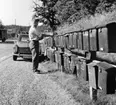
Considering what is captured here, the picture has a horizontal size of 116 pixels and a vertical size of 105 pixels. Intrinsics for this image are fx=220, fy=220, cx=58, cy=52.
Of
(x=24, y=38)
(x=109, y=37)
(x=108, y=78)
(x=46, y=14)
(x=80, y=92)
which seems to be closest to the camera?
(x=108, y=78)

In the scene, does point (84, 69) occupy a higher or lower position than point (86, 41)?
lower

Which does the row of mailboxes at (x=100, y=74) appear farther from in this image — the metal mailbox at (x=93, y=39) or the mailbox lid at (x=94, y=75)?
the metal mailbox at (x=93, y=39)

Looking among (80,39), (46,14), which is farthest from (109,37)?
(46,14)

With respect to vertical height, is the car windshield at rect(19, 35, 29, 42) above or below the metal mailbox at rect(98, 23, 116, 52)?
above

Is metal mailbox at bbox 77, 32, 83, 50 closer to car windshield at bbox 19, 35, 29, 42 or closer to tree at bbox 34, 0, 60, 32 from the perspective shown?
car windshield at bbox 19, 35, 29, 42

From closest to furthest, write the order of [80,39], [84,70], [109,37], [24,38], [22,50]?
[109,37]
[84,70]
[80,39]
[22,50]
[24,38]

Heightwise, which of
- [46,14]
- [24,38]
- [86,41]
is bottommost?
[86,41]

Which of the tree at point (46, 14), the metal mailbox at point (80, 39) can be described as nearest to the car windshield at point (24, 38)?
the metal mailbox at point (80, 39)

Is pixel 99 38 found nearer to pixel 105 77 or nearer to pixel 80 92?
pixel 105 77

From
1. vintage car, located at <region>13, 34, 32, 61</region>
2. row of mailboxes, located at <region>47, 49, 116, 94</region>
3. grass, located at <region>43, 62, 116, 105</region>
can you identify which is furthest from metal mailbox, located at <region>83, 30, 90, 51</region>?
vintage car, located at <region>13, 34, 32, 61</region>

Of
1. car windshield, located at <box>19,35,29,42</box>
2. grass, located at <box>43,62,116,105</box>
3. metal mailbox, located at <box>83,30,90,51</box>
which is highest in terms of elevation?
car windshield, located at <box>19,35,29,42</box>

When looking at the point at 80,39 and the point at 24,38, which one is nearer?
the point at 80,39

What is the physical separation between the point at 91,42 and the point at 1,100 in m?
2.31

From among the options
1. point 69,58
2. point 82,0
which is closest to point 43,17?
point 82,0
